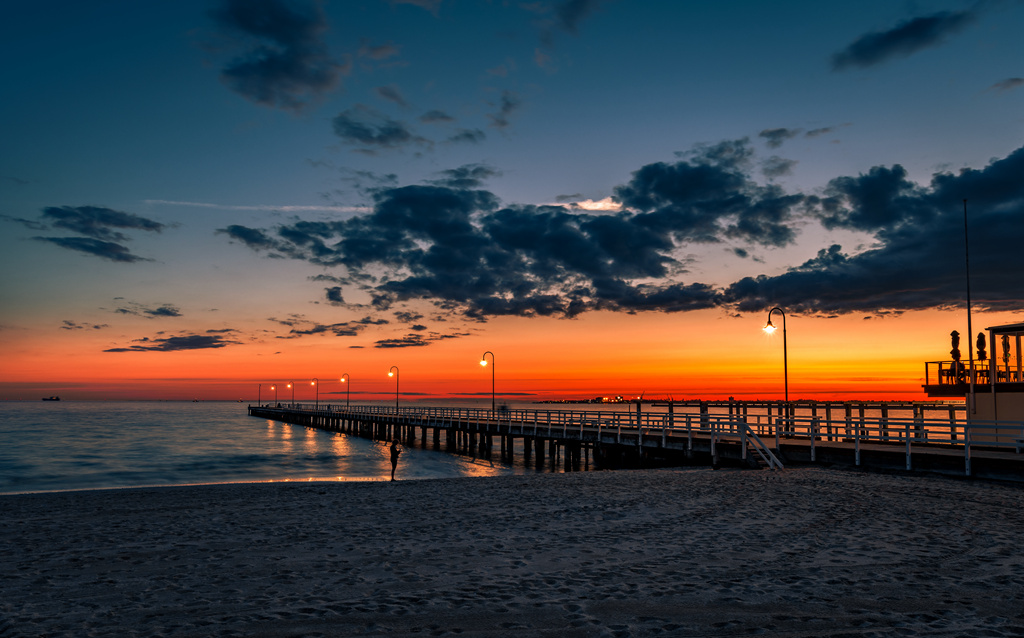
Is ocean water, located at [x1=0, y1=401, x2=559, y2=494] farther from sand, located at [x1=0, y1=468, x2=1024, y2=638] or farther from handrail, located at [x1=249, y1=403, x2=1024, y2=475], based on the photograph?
sand, located at [x1=0, y1=468, x2=1024, y2=638]

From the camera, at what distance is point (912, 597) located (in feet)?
23.0

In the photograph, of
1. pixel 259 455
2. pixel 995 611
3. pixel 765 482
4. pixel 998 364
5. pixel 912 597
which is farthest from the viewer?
pixel 259 455

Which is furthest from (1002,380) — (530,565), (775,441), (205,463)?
(205,463)

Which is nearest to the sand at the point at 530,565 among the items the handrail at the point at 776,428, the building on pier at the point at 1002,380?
the handrail at the point at 776,428

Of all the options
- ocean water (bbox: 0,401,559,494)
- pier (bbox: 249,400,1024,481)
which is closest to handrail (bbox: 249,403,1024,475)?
pier (bbox: 249,400,1024,481)

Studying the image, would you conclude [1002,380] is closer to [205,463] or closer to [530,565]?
[530,565]

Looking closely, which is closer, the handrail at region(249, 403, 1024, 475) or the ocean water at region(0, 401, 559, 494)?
the handrail at region(249, 403, 1024, 475)

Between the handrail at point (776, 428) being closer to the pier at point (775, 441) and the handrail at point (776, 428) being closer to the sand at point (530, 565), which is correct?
the pier at point (775, 441)

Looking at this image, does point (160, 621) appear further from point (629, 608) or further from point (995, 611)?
point (995, 611)

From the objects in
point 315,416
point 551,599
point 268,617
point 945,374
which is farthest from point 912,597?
point 315,416

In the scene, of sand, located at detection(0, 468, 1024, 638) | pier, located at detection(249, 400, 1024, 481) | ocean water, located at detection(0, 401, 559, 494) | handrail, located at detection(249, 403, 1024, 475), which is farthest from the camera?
ocean water, located at detection(0, 401, 559, 494)

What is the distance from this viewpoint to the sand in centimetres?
636

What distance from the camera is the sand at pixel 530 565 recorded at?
6359mm

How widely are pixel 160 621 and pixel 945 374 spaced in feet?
101
